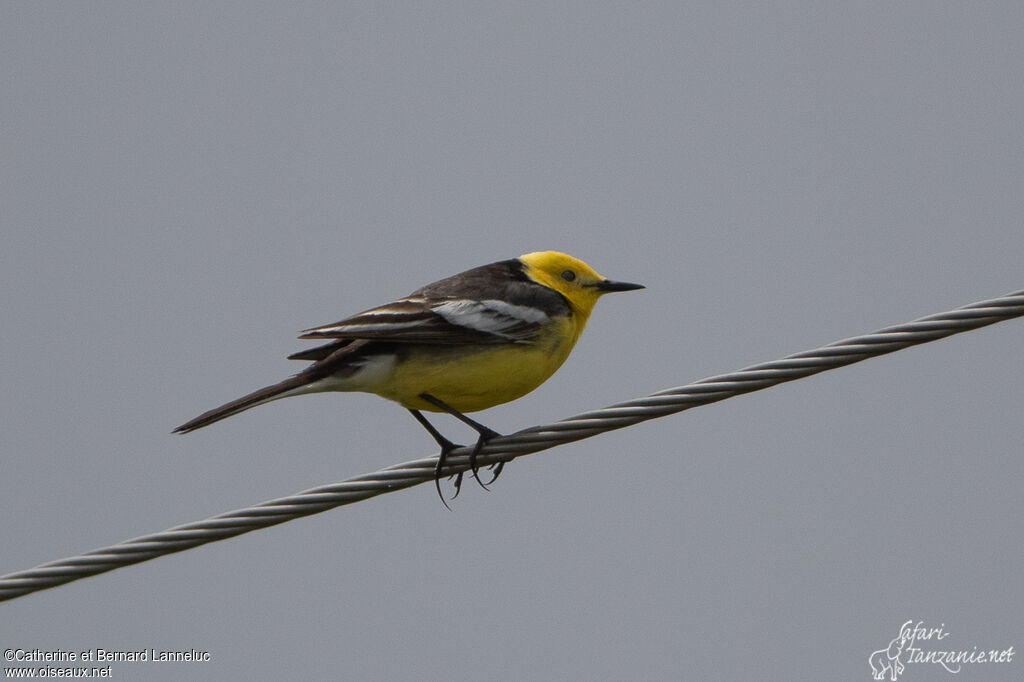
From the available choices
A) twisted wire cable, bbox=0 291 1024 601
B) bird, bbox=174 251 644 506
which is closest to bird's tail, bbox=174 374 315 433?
bird, bbox=174 251 644 506

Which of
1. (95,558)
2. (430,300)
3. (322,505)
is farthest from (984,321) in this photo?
(95,558)

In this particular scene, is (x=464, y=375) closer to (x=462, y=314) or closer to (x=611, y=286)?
(x=462, y=314)

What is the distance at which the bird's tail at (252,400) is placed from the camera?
6.35 meters

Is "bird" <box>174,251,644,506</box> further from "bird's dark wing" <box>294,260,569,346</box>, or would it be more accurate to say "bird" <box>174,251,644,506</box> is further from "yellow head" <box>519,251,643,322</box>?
"yellow head" <box>519,251,643,322</box>

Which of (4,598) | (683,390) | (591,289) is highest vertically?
(591,289)

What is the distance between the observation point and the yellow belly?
7.26 m

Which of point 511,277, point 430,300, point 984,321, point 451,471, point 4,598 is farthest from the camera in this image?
point 511,277

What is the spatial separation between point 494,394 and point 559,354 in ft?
2.17

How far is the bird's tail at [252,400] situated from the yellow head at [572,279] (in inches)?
98.1

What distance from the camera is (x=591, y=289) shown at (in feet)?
29.3

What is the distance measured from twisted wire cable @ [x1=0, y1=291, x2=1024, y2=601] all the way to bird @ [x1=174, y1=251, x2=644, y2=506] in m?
1.22

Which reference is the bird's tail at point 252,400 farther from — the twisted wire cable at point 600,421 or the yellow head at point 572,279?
the yellow head at point 572,279

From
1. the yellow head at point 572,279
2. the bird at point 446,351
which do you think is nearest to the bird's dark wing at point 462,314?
the bird at point 446,351

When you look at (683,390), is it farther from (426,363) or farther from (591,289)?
(591,289)
